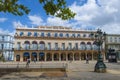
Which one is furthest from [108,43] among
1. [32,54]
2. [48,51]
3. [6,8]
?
[6,8]

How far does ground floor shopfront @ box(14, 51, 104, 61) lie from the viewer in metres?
70.8

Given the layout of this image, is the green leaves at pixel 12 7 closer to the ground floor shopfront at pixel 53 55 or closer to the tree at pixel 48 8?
the tree at pixel 48 8

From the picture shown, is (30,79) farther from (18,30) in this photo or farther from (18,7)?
(18,30)

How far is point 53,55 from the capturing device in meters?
73.2

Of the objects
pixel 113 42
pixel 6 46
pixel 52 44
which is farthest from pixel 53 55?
pixel 113 42

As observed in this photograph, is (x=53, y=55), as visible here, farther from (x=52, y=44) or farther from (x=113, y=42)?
(x=113, y=42)

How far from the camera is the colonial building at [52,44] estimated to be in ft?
232

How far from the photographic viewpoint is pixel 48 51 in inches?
2854

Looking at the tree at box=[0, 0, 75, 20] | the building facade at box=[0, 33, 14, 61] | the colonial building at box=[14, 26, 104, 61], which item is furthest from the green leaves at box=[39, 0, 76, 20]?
the building facade at box=[0, 33, 14, 61]

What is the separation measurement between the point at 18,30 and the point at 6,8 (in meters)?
57.8

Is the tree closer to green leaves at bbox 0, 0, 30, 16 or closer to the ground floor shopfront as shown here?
green leaves at bbox 0, 0, 30, 16

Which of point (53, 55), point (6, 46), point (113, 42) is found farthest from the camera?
point (113, 42)

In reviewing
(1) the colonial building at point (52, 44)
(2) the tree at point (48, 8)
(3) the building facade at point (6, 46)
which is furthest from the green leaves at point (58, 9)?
(3) the building facade at point (6, 46)

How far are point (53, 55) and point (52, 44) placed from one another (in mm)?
3429
